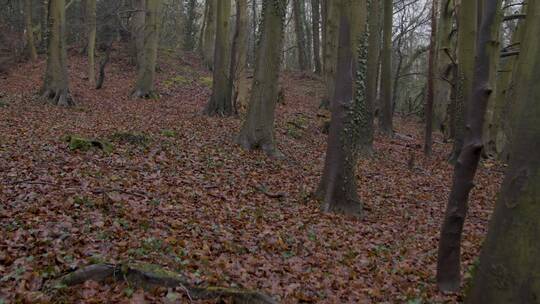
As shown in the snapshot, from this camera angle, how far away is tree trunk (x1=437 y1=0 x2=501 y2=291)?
4711 mm

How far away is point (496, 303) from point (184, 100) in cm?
1804

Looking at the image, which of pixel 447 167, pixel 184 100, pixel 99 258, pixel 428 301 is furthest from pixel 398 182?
pixel 184 100

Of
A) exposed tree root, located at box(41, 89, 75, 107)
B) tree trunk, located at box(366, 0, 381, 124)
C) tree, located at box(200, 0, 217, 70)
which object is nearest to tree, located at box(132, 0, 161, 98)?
exposed tree root, located at box(41, 89, 75, 107)

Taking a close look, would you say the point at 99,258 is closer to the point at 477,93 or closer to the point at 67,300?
the point at 67,300

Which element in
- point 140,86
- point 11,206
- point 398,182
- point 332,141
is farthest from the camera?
point 140,86

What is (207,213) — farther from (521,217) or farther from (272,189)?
(521,217)

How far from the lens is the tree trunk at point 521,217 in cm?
323

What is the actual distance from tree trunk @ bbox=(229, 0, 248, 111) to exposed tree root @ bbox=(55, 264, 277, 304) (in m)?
12.4

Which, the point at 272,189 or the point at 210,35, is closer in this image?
the point at 272,189

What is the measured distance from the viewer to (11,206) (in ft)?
21.4

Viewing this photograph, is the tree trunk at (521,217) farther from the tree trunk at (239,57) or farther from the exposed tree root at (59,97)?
the exposed tree root at (59,97)

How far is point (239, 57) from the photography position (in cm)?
1762

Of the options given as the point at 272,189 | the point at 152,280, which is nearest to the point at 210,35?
the point at 272,189

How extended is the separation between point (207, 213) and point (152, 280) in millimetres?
2893
